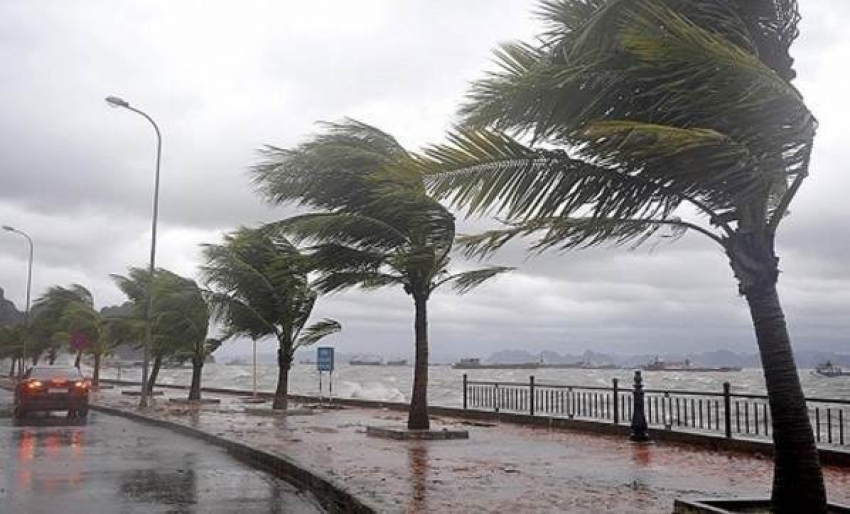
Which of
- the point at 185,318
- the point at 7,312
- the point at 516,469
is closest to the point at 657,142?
the point at 516,469

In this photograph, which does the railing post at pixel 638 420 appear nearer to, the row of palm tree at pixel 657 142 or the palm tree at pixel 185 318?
the row of palm tree at pixel 657 142

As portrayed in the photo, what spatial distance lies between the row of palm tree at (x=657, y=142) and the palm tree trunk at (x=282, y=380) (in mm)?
17945

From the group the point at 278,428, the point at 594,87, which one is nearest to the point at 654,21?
the point at 594,87

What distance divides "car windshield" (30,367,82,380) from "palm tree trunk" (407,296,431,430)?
12.5 meters

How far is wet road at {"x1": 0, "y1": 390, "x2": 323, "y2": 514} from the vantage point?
30.5ft

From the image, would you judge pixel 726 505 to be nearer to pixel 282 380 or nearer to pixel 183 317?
pixel 282 380

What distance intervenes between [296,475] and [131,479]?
85.2 inches

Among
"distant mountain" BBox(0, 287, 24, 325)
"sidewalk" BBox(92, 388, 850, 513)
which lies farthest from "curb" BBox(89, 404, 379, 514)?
"distant mountain" BBox(0, 287, 24, 325)

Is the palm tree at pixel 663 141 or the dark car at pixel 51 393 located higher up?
the palm tree at pixel 663 141

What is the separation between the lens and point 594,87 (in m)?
7.88

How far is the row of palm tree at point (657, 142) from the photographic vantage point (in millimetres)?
6605

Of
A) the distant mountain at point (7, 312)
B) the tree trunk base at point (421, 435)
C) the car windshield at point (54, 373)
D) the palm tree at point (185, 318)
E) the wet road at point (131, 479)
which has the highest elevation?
the distant mountain at point (7, 312)

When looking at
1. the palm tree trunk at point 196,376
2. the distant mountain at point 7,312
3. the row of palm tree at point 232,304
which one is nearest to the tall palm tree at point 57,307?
the row of palm tree at point 232,304

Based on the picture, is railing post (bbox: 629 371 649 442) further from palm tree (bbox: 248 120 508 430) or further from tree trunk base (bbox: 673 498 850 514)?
tree trunk base (bbox: 673 498 850 514)
